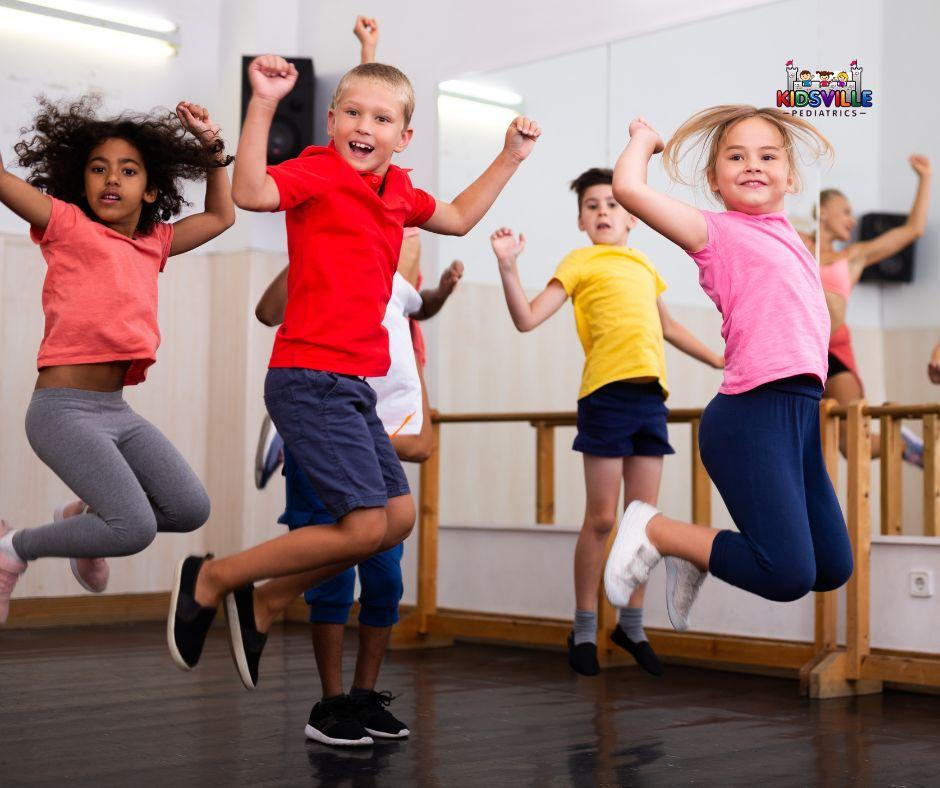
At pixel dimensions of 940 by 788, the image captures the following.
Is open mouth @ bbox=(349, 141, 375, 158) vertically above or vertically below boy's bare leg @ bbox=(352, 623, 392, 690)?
above

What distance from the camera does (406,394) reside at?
317cm

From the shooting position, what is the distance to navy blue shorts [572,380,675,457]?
3.79 meters

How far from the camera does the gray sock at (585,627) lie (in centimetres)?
373

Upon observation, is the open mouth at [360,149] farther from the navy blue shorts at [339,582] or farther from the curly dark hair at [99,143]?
the navy blue shorts at [339,582]

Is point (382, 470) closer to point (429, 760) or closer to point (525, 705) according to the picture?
point (429, 760)

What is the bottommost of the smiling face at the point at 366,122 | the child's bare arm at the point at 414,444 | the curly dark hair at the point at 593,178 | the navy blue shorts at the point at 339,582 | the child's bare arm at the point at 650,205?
the navy blue shorts at the point at 339,582

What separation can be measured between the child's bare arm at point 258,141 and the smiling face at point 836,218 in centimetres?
253

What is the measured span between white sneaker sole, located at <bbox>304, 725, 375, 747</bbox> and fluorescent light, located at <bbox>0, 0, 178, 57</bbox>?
3.88 m

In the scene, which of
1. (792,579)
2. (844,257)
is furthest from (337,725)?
(844,257)

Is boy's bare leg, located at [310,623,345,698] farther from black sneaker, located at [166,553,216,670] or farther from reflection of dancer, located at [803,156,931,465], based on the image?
reflection of dancer, located at [803,156,931,465]

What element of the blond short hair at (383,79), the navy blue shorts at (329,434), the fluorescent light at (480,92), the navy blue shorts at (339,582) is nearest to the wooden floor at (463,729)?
the navy blue shorts at (339,582)

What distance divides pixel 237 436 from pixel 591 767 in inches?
142

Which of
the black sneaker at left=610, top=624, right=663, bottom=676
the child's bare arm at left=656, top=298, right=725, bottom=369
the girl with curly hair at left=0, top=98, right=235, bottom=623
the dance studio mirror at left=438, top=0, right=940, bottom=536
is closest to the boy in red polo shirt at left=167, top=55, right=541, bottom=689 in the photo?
the girl with curly hair at left=0, top=98, right=235, bottom=623

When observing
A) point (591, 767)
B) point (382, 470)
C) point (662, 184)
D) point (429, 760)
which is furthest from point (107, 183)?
point (662, 184)
